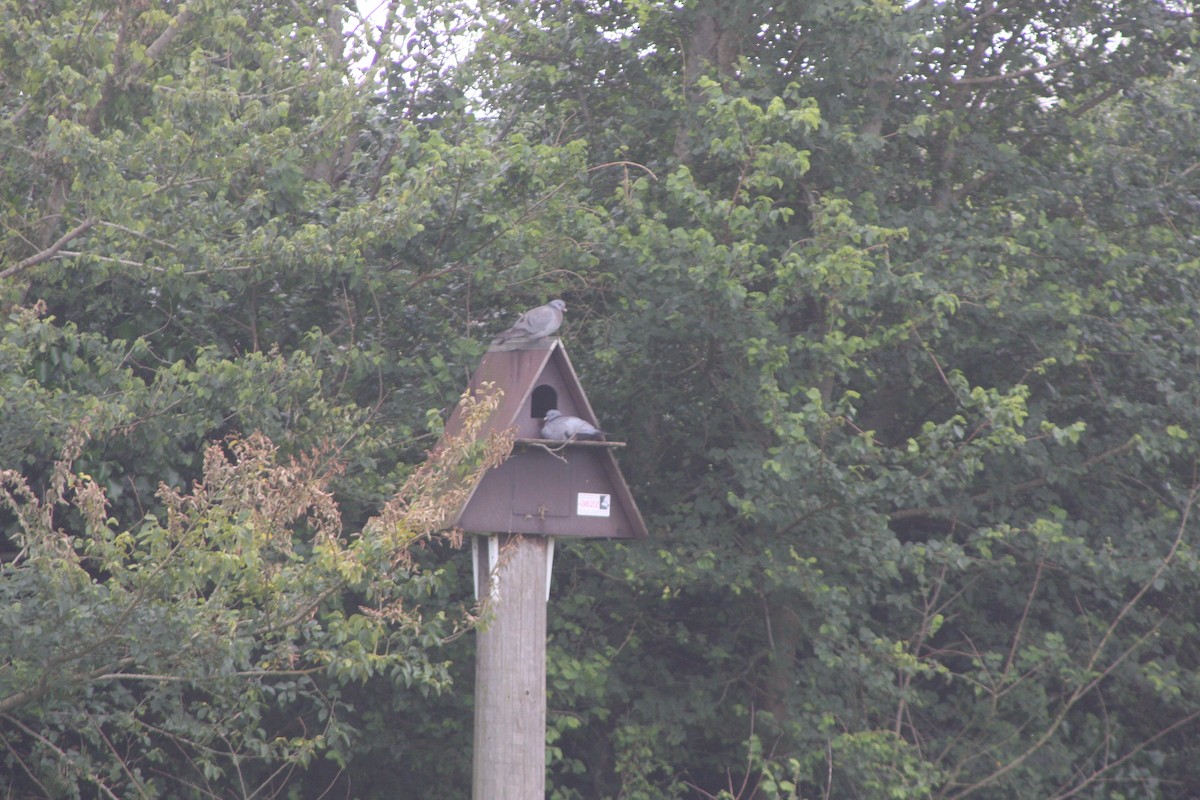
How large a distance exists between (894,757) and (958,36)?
4.11 m

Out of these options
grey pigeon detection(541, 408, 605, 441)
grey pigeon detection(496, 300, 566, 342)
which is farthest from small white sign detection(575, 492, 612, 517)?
grey pigeon detection(496, 300, 566, 342)

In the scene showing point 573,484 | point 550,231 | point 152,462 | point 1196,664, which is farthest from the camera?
point 1196,664

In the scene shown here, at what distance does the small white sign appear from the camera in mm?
4896

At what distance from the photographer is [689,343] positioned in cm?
685

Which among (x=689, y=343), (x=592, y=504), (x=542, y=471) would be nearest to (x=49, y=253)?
(x=542, y=471)

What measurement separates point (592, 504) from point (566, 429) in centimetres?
34

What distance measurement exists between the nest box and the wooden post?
15 cm

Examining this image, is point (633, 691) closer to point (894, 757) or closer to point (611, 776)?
point (611, 776)

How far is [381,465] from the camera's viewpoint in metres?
6.63

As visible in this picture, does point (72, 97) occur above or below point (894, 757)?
A: above

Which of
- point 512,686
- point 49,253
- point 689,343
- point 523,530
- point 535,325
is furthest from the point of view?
point 689,343

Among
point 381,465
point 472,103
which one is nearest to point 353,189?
point 472,103

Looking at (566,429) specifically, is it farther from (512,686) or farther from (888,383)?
(888,383)

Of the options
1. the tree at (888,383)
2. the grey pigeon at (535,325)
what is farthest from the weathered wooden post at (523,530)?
the tree at (888,383)
